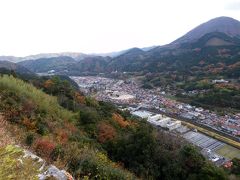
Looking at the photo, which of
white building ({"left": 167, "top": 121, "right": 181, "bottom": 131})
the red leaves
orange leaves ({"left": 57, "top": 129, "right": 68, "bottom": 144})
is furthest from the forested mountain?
orange leaves ({"left": 57, "top": 129, "right": 68, "bottom": 144})

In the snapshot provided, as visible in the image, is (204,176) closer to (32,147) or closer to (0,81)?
(32,147)

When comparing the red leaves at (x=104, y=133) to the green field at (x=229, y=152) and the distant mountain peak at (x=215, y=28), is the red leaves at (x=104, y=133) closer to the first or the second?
the green field at (x=229, y=152)

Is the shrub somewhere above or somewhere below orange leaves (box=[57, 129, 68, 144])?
above

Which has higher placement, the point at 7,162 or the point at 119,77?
the point at 7,162

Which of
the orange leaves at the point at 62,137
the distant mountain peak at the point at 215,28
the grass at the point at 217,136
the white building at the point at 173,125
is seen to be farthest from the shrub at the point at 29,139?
the distant mountain peak at the point at 215,28

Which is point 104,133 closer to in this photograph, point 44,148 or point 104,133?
point 104,133

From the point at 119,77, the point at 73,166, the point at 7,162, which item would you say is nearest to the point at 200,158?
the point at 73,166

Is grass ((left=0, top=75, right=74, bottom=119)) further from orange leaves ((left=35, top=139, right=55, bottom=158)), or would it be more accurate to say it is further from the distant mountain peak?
the distant mountain peak
